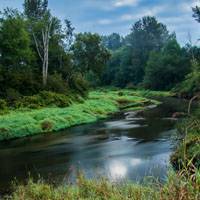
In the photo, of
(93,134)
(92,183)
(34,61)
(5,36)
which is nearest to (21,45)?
(5,36)

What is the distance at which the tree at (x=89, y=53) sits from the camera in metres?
62.6

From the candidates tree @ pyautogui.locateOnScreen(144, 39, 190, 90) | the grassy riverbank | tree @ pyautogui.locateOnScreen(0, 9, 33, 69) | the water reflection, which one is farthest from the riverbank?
tree @ pyautogui.locateOnScreen(144, 39, 190, 90)

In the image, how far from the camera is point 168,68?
283ft

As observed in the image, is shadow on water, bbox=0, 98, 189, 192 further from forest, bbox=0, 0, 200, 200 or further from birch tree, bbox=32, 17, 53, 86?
birch tree, bbox=32, 17, 53, 86

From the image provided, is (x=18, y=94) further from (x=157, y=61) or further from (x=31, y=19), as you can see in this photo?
(x=157, y=61)

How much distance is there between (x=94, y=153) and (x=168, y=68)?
2578 inches

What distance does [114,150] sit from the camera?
77.5ft

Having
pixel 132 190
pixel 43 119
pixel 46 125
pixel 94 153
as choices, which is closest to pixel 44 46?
pixel 43 119

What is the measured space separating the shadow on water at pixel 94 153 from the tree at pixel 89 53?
29100 millimetres

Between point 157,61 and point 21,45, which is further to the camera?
point 157,61

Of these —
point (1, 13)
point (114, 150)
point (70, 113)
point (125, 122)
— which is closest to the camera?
point (114, 150)

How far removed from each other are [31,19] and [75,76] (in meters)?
10.1

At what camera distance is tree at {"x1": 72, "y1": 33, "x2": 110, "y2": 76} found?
62594 mm

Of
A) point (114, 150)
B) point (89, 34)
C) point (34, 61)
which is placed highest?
point (89, 34)
